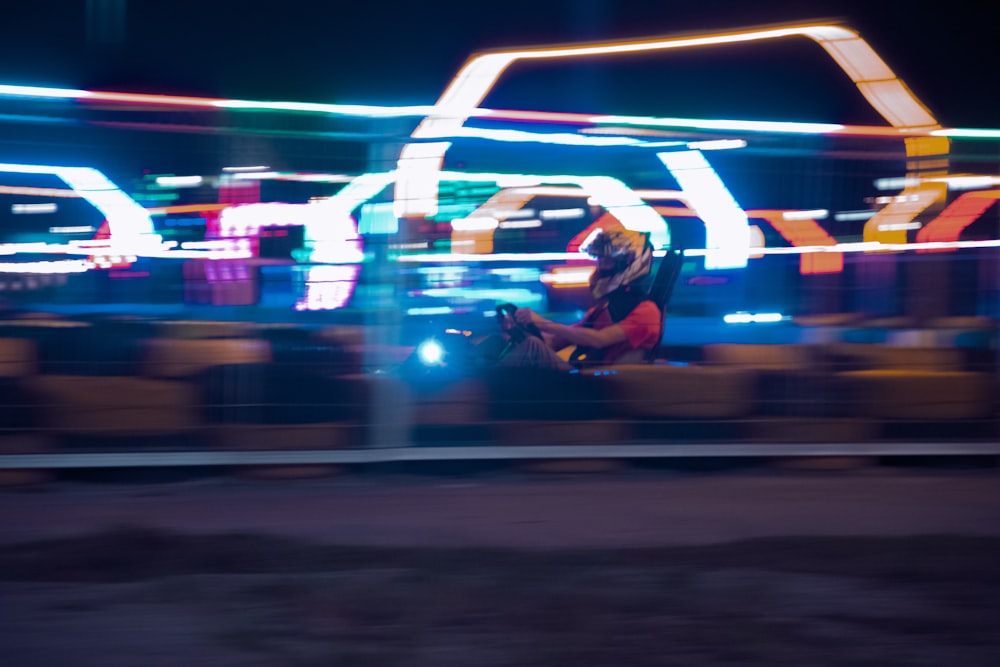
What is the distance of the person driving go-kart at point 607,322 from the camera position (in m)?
6.80

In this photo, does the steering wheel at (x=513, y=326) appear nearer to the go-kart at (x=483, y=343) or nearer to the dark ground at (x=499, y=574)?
the go-kart at (x=483, y=343)

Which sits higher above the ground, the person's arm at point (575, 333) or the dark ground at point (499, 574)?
the person's arm at point (575, 333)

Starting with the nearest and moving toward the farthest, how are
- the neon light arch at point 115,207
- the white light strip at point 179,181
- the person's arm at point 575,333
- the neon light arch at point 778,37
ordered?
the neon light arch at point 115,207
the white light strip at point 179,181
the person's arm at point 575,333
the neon light arch at point 778,37

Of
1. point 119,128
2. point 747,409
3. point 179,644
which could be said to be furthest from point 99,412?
point 747,409

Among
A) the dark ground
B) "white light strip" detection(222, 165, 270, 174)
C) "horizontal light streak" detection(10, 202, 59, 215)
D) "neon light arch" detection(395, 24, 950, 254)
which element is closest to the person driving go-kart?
the dark ground

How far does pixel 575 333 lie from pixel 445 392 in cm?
96

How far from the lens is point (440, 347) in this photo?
662cm

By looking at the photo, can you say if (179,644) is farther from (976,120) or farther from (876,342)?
(976,120)

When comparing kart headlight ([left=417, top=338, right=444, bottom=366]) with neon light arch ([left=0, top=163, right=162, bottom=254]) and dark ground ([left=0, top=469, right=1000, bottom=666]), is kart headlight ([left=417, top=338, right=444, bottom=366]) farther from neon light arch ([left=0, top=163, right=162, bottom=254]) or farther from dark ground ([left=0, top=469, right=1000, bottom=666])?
neon light arch ([left=0, top=163, right=162, bottom=254])

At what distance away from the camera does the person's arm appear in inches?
269

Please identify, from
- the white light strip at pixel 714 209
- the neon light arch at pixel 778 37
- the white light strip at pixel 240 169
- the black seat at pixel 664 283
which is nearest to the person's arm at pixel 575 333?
the black seat at pixel 664 283

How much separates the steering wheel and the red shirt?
0.33m

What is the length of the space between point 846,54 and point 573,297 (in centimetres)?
1535

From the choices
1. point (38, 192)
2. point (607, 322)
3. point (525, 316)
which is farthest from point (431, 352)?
point (38, 192)
